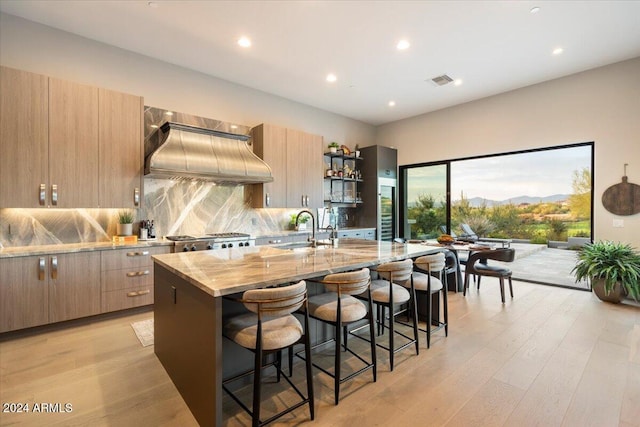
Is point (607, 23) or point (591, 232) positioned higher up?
point (607, 23)

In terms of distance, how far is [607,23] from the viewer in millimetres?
3385

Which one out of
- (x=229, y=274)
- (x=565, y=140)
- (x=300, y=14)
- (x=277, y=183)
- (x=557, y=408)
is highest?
(x=300, y=14)

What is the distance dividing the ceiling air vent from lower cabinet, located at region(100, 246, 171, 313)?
189 inches

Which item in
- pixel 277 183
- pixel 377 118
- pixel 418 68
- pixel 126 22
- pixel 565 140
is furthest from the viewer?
pixel 377 118

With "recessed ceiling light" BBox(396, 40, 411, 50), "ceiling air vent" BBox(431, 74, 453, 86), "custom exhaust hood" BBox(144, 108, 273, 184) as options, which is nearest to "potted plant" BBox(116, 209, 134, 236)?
"custom exhaust hood" BBox(144, 108, 273, 184)

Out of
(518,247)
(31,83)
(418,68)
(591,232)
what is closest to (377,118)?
(418,68)

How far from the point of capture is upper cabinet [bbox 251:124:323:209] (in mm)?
4977

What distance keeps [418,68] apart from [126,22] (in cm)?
386

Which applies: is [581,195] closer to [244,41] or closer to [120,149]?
[244,41]

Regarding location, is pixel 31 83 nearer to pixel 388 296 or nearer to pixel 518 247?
pixel 388 296

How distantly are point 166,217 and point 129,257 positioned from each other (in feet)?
2.92

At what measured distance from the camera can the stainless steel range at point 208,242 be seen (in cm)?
381

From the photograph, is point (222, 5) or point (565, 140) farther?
point (565, 140)

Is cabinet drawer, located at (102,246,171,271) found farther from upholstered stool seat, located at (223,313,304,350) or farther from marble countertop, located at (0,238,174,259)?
upholstered stool seat, located at (223,313,304,350)
